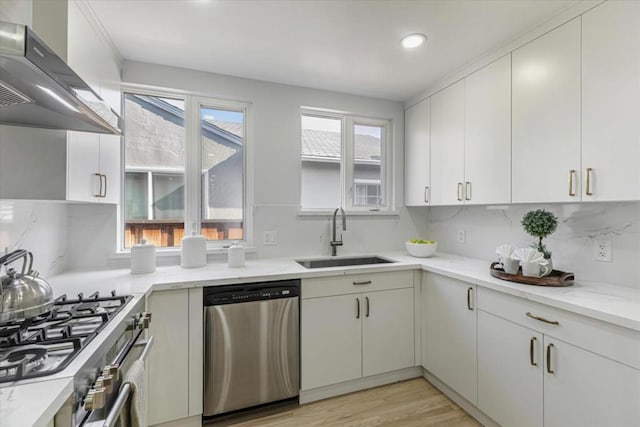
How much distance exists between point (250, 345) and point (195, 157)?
1.51 metres

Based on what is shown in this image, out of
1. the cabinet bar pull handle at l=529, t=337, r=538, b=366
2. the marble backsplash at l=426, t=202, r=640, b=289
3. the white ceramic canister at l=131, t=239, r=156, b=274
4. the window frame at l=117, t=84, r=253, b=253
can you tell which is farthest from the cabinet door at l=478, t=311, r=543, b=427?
the white ceramic canister at l=131, t=239, r=156, b=274

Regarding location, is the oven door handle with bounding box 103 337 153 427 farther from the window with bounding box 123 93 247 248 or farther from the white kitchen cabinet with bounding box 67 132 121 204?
the window with bounding box 123 93 247 248

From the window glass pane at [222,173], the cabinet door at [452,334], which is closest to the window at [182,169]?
the window glass pane at [222,173]

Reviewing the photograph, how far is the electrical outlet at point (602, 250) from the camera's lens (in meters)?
1.66

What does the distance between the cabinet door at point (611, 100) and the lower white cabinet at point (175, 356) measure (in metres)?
2.24

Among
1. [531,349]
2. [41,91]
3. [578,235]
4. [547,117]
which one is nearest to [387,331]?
[531,349]

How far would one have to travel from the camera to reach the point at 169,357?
1.69m

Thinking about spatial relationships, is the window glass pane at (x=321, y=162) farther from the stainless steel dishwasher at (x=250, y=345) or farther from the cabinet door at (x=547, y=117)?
the cabinet door at (x=547, y=117)

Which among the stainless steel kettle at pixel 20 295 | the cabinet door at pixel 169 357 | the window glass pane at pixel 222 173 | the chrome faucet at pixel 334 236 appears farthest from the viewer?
the chrome faucet at pixel 334 236

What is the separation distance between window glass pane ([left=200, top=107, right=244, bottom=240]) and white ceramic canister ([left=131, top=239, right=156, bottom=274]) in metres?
0.51

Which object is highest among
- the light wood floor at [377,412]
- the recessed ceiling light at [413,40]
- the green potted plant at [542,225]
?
the recessed ceiling light at [413,40]

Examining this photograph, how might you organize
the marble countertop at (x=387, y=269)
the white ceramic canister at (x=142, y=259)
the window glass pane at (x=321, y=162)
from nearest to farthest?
the marble countertop at (x=387, y=269), the white ceramic canister at (x=142, y=259), the window glass pane at (x=321, y=162)

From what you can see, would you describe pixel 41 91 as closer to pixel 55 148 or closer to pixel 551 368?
pixel 55 148

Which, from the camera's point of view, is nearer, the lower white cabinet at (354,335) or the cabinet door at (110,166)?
the cabinet door at (110,166)
